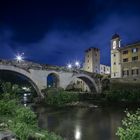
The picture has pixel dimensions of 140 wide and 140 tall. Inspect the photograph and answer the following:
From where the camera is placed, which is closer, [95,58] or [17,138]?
[17,138]

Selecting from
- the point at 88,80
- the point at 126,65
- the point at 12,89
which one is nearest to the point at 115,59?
the point at 126,65

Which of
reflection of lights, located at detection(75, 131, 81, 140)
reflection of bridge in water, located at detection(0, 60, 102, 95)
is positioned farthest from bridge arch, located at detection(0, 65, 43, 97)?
reflection of lights, located at detection(75, 131, 81, 140)

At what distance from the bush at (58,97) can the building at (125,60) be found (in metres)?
22.8

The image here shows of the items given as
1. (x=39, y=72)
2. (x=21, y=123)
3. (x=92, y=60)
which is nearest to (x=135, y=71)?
(x=39, y=72)

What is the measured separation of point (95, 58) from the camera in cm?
10562

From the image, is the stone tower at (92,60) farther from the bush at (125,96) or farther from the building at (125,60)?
the bush at (125,96)

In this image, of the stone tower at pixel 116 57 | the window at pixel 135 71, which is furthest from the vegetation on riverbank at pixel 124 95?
the stone tower at pixel 116 57

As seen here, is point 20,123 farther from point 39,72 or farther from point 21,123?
point 39,72

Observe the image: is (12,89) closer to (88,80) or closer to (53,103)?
(53,103)

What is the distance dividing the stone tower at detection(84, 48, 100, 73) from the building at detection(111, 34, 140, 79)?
32180 mm

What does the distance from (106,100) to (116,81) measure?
587 inches

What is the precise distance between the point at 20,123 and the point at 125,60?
5651cm

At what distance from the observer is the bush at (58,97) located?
4920 centimetres

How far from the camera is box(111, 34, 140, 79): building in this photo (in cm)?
6425
